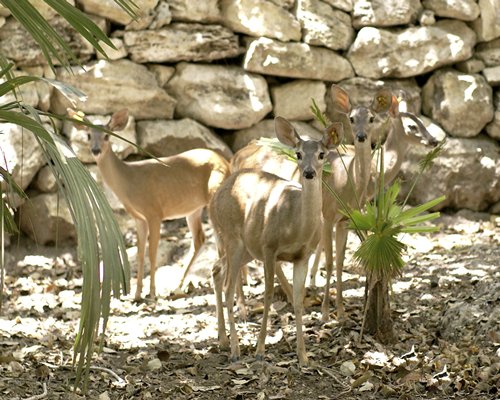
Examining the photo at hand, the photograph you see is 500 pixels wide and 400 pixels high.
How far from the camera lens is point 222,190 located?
6660 mm

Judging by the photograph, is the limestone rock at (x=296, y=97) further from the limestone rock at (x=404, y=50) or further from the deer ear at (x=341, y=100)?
the deer ear at (x=341, y=100)

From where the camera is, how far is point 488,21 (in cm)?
1077

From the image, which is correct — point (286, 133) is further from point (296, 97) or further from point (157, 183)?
point (296, 97)

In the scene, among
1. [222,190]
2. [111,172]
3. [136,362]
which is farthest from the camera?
[111,172]

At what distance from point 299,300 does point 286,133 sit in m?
1.13

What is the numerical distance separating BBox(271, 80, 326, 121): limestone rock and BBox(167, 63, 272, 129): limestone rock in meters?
0.20

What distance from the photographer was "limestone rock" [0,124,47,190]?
30.5ft

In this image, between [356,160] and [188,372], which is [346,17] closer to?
[356,160]

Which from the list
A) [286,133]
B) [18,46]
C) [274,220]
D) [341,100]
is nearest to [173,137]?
[18,46]

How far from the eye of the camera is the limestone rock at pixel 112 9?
31.6ft

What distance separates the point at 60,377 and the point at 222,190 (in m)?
1.87

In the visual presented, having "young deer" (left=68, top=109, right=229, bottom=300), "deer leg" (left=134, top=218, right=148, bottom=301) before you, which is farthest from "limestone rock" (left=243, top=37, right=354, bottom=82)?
"deer leg" (left=134, top=218, right=148, bottom=301)

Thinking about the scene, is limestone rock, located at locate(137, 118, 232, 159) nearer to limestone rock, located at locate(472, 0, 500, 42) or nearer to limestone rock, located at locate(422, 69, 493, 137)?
limestone rock, located at locate(422, 69, 493, 137)

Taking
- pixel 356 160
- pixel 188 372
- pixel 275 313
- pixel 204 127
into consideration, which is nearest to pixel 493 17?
pixel 204 127
